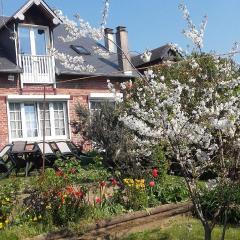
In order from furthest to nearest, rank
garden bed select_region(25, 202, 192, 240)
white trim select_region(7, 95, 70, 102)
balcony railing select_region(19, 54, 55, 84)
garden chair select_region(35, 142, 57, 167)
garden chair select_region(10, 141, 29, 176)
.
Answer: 1. balcony railing select_region(19, 54, 55, 84)
2. white trim select_region(7, 95, 70, 102)
3. garden chair select_region(35, 142, 57, 167)
4. garden chair select_region(10, 141, 29, 176)
5. garden bed select_region(25, 202, 192, 240)

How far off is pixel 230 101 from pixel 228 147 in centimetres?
51

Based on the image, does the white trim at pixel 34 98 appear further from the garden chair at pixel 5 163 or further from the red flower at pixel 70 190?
the red flower at pixel 70 190

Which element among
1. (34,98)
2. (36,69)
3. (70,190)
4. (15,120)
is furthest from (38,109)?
(70,190)

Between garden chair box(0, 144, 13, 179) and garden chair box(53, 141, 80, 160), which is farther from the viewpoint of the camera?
garden chair box(53, 141, 80, 160)

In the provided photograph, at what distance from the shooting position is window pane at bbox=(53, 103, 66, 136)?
17859 mm

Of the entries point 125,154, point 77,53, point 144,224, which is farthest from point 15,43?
point 144,224

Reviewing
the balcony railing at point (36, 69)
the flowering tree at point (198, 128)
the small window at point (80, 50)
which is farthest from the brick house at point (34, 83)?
the flowering tree at point (198, 128)

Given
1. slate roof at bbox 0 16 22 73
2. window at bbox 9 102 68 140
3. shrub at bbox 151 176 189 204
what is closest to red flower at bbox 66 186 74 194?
shrub at bbox 151 176 189 204

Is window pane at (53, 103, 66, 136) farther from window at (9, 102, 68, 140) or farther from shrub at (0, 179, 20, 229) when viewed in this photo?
shrub at (0, 179, 20, 229)

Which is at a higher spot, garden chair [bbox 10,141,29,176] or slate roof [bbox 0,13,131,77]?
slate roof [bbox 0,13,131,77]

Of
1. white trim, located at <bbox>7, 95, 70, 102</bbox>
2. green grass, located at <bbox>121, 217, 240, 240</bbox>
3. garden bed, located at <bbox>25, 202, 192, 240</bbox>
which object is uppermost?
Result: white trim, located at <bbox>7, 95, 70, 102</bbox>

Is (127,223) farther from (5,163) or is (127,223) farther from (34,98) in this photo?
(34,98)

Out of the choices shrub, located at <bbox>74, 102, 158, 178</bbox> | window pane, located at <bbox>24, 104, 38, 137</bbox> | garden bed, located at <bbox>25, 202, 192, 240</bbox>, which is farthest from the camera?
window pane, located at <bbox>24, 104, 38, 137</bbox>

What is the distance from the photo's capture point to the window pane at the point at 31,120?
17172mm
